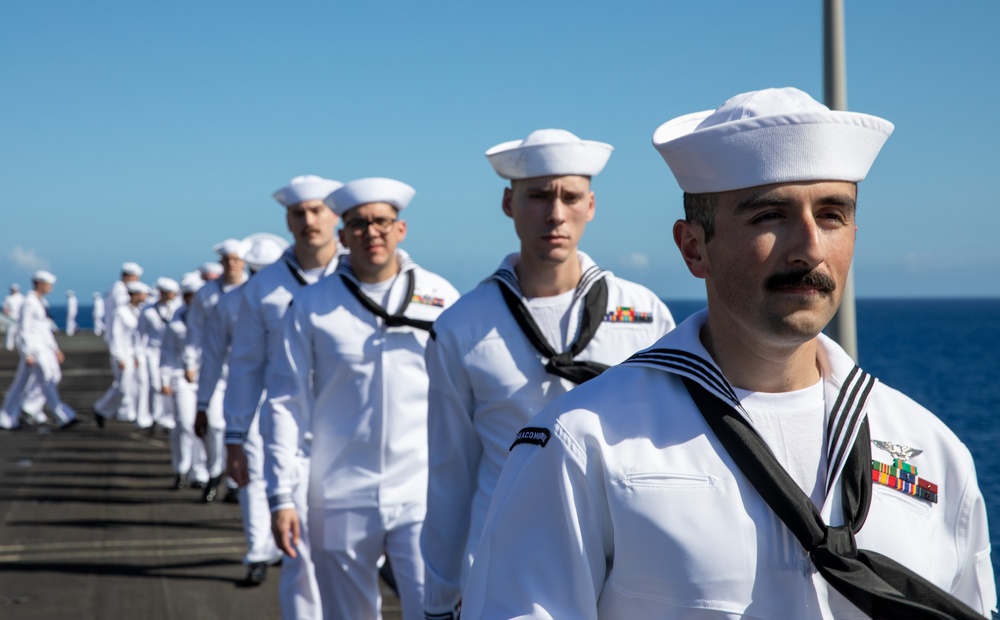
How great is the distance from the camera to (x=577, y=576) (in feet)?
6.74

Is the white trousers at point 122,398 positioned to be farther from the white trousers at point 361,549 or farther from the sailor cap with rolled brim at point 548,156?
the sailor cap with rolled brim at point 548,156

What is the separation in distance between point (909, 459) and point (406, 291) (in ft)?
12.6

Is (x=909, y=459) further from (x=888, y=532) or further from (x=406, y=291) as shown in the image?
(x=406, y=291)

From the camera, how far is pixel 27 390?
67.1 ft

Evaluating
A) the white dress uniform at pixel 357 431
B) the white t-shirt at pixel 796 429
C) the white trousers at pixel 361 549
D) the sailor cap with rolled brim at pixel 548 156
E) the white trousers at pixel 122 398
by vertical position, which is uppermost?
the sailor cap with rolled brim at pixel 548 156

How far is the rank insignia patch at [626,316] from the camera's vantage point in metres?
4.32

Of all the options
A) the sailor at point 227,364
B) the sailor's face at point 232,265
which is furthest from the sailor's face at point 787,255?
the sailor's face at point 232,265

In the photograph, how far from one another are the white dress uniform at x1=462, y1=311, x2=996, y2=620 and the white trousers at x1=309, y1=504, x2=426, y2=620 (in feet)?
11.4

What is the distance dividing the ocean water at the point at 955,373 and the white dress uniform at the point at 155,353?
1039 centimetres

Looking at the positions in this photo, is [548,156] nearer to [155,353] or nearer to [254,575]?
[254,575]

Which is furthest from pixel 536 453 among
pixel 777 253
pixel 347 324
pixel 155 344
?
pixel 155 344

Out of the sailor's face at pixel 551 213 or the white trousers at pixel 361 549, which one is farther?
the white trousers at pixel 361 549

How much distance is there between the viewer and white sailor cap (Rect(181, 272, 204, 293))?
48.6 ft

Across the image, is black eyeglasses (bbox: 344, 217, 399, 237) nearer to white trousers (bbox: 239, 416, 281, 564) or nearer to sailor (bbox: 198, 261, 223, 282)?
white trousers (bbox: 239, 416, 281, 564)
